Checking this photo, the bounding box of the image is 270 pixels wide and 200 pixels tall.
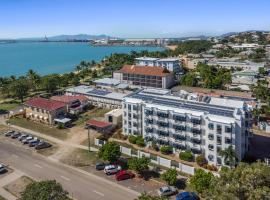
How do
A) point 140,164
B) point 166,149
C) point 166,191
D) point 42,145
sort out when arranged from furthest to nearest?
point 42,145, point 166,149, point 140,164, point 166,191

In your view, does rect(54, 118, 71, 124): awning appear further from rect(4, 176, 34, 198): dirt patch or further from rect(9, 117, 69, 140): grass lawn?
rect(4, 176, 34, 198): dirt patch

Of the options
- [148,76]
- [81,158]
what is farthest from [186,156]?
[148,76]

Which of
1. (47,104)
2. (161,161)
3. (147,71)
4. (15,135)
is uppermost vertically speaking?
(147,71)

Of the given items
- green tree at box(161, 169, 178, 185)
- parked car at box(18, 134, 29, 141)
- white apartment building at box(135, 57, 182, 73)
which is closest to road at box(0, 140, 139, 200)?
parked car at box(18, 134, 29, 141)

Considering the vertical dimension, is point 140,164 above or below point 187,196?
above

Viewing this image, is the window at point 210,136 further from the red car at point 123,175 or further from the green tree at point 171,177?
the red car at point 123,175

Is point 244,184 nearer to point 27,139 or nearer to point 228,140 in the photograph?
point 228,140

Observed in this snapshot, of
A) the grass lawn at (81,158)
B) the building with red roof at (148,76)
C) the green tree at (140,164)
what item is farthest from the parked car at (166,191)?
the building with red roof at (148,76)

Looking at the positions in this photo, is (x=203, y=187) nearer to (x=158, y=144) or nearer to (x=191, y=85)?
(x=158, y=144)
